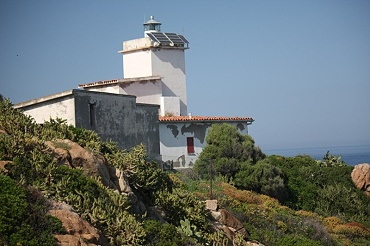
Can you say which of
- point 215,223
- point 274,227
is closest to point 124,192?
point 215,223

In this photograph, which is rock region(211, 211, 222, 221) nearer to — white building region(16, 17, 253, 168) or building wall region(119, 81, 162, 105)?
white building region(16, 17, 253, 168)

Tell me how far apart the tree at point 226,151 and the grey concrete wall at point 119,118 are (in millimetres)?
8849

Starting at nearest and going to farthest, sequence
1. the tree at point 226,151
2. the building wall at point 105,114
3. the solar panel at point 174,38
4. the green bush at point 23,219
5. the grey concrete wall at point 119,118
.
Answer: the green bush at point 23,219
the building wall at point 105,114
the grey concrete wall at point 119,118
the tree at point 226,151
the solar panel at point 174,38

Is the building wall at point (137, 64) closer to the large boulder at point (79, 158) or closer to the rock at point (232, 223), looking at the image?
the rock at point (232, 223)

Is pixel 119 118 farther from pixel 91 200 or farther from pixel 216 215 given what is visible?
pixel 91 200

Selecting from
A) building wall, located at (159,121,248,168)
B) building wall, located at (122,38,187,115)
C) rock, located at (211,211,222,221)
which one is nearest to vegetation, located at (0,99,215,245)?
rock, located at (211,211,222,221)

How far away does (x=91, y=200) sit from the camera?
20.8 m

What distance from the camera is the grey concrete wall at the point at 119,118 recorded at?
93.5 ft

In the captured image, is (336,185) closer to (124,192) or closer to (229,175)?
(229,175)

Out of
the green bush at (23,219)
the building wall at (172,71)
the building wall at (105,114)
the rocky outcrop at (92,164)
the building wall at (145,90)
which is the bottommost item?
the green bush at (23,219)

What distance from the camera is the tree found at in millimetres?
42406

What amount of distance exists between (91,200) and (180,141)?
2652 cm

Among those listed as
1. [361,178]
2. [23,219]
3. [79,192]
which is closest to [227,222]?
[79,192]

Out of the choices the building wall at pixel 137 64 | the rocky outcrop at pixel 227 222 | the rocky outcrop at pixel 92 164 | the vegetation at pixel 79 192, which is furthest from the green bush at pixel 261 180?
the rocky outcrop at pixel 92 164
